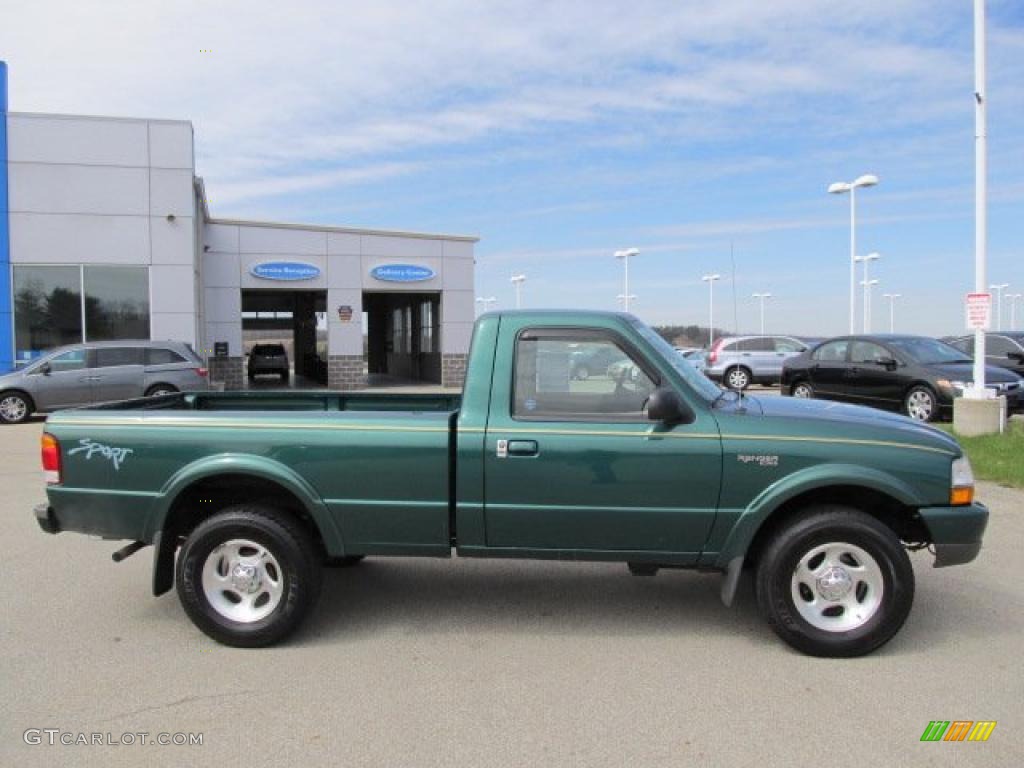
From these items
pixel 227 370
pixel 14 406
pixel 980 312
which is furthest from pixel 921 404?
pixel 227 370

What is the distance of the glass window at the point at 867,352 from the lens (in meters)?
15.1

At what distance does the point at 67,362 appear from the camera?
15.9m

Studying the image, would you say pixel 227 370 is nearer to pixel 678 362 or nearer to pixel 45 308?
pixel 45 308

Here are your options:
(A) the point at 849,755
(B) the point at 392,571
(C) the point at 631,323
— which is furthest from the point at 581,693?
(B) the point at 392,571

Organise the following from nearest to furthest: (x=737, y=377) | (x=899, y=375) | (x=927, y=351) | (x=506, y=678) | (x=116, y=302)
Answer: (x=506, y=678), (x=899, y=375), (x=927, y=351), (x=116, y=302), (x=737, y=377)

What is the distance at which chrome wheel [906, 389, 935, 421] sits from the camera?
45.6 ft

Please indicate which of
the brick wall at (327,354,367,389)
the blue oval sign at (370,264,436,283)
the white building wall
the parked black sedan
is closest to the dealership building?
the white building wall

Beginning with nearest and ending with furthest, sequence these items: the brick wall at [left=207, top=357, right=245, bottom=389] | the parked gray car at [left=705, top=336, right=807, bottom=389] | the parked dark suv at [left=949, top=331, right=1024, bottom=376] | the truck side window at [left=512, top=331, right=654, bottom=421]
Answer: the truck side window at [left=512, top=331, right=654, bottom=421] < the parked dark suv at [left=949, top=331, right=1024, bottom=376] < the brick wall at [left=207, top=357, right=245, bottom=389] < the parked gray car at [left=705, top=336, right=807, bottom=389]

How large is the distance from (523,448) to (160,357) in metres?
13.7

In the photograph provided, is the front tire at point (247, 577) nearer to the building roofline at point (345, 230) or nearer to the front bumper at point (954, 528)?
the front bumper at point (954, 528)

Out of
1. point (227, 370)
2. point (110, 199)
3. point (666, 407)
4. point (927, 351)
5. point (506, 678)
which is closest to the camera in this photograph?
point (506, 678)

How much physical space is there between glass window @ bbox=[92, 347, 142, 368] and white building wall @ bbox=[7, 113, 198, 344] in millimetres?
4750

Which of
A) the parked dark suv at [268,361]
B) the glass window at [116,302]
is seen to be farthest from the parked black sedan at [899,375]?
the parked dark suv at [268,361]

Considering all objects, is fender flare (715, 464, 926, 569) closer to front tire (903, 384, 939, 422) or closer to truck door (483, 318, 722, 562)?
truck door (483, 318, 722, 562)
